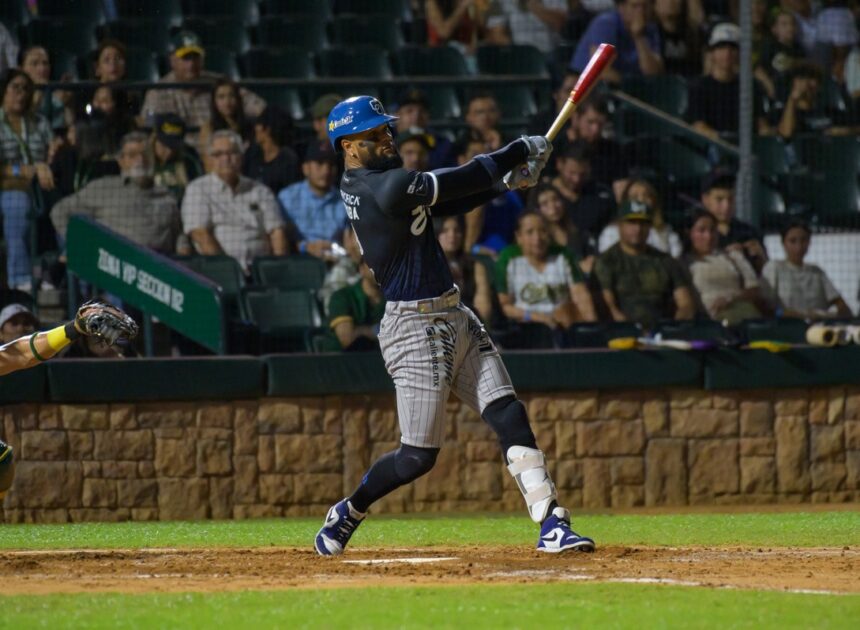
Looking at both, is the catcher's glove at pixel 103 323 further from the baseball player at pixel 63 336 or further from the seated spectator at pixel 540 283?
the seated spectator at pixel 540 283

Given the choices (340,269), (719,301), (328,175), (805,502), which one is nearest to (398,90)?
(328,175)

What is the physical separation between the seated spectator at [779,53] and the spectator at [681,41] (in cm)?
60

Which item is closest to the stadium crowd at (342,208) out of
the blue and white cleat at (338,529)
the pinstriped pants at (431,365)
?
the blue and white cleat at (338,529)

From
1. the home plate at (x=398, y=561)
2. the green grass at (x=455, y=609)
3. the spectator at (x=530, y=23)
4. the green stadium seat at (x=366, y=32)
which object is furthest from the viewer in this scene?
the green stadium seat at (x=366, y=32)

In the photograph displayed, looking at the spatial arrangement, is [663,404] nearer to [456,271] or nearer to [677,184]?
A: [456,271]

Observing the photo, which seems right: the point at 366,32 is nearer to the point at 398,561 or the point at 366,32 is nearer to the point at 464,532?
the point at 464,532

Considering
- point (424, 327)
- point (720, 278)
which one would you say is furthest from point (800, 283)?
point (424, 327)

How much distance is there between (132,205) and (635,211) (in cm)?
347

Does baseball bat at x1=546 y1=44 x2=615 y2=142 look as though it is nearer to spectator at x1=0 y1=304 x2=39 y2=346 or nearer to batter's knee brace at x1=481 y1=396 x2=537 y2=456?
batter's knee brace at x1=481 y1=396 x2=537 y2=456

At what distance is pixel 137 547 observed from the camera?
287 inches

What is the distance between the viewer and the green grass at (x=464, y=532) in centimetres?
746

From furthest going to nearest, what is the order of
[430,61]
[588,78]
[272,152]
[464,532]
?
[430,61], [272,152], [464,532], [588,78]

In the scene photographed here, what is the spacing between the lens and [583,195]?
36.5 feet

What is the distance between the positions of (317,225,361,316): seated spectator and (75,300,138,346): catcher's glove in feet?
12.5
